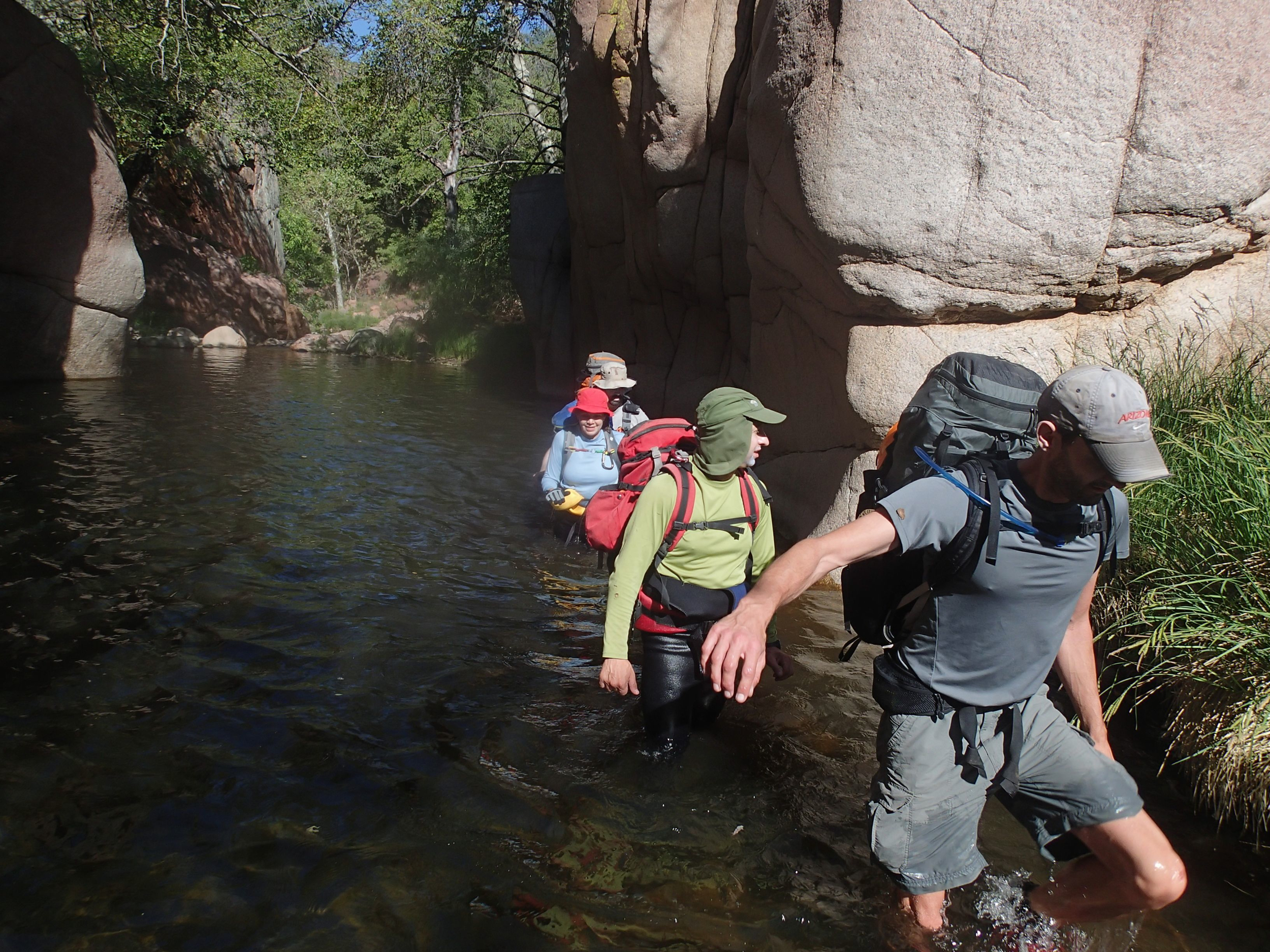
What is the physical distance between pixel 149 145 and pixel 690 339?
1244 cm

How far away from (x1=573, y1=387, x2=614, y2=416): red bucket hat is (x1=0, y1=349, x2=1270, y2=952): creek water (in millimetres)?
1212

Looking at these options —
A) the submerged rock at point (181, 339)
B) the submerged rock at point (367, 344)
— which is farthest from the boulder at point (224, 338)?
the submerged rock at point (367, 344)

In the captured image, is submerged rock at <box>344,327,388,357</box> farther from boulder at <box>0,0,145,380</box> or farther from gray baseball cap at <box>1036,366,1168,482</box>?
gray baseball cap at <box>1036,366,1168,482</box>

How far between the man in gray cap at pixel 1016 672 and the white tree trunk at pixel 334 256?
108 feet

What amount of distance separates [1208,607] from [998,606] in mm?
1941

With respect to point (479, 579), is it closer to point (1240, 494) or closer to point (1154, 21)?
point (1240, 494)

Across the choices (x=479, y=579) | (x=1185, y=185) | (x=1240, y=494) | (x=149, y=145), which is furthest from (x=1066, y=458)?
(x=149, y=145)

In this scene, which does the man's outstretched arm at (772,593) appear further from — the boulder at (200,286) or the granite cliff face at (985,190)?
the boulder at (200,286)

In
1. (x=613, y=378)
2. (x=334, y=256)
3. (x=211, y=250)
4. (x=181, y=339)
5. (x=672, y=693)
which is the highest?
(x=334, y=256)

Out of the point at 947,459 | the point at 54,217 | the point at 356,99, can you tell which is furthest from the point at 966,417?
the point at 356,99

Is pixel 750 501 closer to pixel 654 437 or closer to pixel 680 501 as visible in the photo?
pixel 680 501

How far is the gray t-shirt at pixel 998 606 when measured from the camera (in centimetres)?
246

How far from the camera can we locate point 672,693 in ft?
12.4

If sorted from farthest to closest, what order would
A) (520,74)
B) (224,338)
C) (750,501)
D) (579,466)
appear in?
(224,338) < (520,74) < (579,466) < (750,501)
